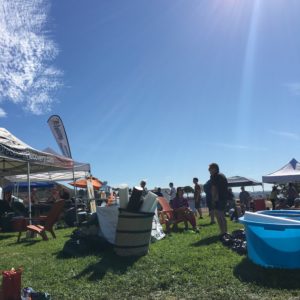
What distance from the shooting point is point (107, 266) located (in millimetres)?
5988

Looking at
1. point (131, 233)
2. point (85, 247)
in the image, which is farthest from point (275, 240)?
point (85, 247)

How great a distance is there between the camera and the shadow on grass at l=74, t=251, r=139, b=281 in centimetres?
551

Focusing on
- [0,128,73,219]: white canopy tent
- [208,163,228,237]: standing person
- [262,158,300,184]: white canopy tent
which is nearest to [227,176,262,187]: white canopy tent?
[262,158,300,184]: white canopy tent

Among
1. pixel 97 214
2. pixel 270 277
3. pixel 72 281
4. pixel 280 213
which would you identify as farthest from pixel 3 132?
pixel 270 277

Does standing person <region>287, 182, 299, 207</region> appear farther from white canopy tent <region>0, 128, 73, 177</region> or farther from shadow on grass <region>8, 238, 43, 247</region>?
shadow on grass <region>8, 238, 43, 247</region>

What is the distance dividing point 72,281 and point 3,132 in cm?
858

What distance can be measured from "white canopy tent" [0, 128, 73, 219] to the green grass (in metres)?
4.15

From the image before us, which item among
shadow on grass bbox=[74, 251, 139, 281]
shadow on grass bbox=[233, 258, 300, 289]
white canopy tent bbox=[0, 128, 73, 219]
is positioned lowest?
shadow on grass bbox=[233, 258, 300, 289]

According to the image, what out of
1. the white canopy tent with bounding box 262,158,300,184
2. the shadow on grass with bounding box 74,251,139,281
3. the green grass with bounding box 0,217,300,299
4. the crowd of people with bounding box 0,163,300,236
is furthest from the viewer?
the white canopy tent with bounding box 262,158,300,184

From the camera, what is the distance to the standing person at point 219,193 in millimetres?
8633

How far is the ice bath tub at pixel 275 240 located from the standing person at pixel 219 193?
3.28m

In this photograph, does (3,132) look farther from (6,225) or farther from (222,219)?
(222,219)

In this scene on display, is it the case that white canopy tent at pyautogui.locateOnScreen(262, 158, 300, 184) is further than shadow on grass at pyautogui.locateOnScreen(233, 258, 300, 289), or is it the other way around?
white canopy tent at pyautogui.locateOnScreen(262, 158, 300, 184)

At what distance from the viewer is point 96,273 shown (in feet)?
18.3
